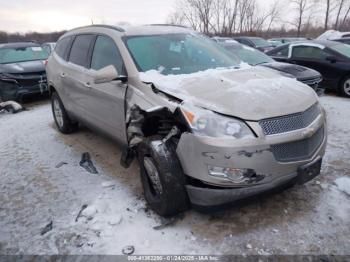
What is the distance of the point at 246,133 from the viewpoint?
2520 millimetres

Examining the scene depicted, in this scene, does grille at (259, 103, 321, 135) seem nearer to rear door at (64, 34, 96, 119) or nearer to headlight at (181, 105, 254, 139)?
headlight at (181, 105, 254, 139)

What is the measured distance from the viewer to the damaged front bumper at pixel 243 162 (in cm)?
249

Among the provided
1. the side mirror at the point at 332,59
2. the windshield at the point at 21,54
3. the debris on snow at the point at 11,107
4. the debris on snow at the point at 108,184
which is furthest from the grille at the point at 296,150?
the windshield at the point at 21,54

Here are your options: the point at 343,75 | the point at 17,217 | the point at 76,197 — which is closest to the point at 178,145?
the point at 76,197

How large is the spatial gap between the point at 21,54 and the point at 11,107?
225 centimetres

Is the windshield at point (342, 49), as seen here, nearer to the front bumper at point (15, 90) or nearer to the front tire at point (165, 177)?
the front tire at point (165, 177)

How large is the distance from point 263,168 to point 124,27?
259cm

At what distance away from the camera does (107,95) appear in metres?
3.77

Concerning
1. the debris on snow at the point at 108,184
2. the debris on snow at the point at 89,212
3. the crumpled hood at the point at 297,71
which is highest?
the crumpled hood at the point at 297,71

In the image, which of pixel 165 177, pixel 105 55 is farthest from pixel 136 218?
pixel 105 55

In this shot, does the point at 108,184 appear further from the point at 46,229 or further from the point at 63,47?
the point at 63,47

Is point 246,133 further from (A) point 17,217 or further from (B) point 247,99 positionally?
(A) point 17,217

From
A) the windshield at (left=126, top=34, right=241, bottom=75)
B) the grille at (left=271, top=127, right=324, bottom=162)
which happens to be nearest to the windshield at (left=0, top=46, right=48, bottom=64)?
the windshield at (left=126, top=34, right=241, bottom=75)

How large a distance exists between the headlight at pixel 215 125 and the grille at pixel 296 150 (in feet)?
0.94
